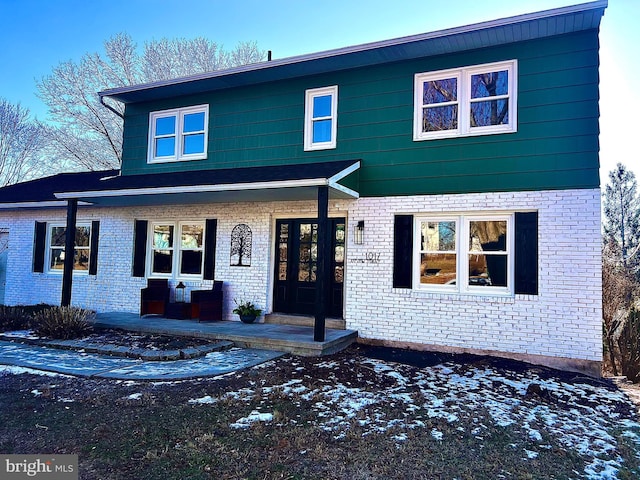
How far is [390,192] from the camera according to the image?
26.2 ft

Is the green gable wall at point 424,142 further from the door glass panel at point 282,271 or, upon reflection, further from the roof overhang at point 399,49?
the door glass panel at point 282,271

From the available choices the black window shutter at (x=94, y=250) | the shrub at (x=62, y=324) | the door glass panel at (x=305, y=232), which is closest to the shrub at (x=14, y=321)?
the shrub at (x=62, y=324)

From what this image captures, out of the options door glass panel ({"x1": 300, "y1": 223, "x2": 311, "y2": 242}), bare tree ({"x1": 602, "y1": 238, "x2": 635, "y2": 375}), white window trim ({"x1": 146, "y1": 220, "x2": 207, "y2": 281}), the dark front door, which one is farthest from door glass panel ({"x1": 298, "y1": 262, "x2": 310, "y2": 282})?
bare tree ({"x1": 602, "y1": 238, "x2": 635, "y2": 375})

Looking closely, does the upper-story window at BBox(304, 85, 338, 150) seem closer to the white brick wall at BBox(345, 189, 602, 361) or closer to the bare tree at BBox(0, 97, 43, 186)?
the white brick wall at BBox(345, 189, 602, 361)

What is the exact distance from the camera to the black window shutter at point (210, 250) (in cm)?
962

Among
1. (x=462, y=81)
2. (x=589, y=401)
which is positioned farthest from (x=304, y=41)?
(x=589, y=401)

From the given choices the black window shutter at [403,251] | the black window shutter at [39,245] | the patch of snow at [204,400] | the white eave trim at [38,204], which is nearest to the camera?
the patch of snow at [204,400]

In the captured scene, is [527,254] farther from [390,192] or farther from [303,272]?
[303,272]

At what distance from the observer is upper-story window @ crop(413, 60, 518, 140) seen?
7.29 metres

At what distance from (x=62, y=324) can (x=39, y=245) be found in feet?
17.5

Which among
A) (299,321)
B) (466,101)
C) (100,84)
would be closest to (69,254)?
(299,321)

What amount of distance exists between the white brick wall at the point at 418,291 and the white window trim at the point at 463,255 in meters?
0.15

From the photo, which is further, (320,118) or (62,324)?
(320,118)

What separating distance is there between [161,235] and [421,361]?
22.9 ft
